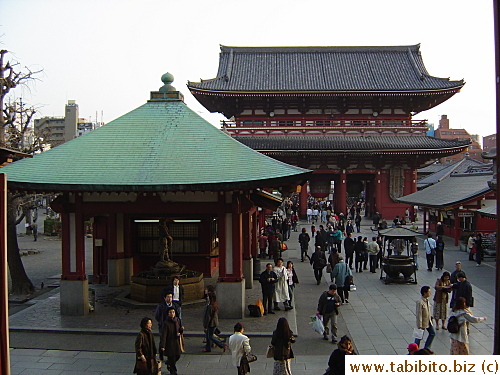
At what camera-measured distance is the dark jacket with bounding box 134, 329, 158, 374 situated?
8.45 m

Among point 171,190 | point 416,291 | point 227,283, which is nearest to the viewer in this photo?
point 171,190

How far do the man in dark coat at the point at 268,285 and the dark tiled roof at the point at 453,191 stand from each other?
17594 mm

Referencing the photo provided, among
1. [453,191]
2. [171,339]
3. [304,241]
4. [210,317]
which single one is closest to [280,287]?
[210,317]

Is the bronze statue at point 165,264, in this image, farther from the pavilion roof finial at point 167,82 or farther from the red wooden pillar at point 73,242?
the pavilion roof finial at point 167,82

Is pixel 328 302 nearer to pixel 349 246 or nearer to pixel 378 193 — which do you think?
pixel 349 246

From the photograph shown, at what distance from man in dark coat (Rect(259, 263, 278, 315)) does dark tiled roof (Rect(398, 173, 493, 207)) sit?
57.7 ft

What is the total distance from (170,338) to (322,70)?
37.5 m

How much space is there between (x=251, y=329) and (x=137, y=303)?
4053 millimetres

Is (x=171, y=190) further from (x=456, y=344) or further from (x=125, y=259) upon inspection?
(x=456, y=344)

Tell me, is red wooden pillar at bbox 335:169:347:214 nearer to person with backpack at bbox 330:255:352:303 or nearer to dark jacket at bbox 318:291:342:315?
person with backpack at bbox 330:255:352:303

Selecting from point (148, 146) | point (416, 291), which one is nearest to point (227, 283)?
point (148, 146)

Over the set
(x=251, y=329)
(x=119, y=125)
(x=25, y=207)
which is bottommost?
(x=251, y=329)

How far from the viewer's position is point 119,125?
51.0 feet

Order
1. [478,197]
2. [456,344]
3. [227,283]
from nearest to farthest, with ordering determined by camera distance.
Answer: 1. [456,344]
2. [227,283]
3. [478,197]
